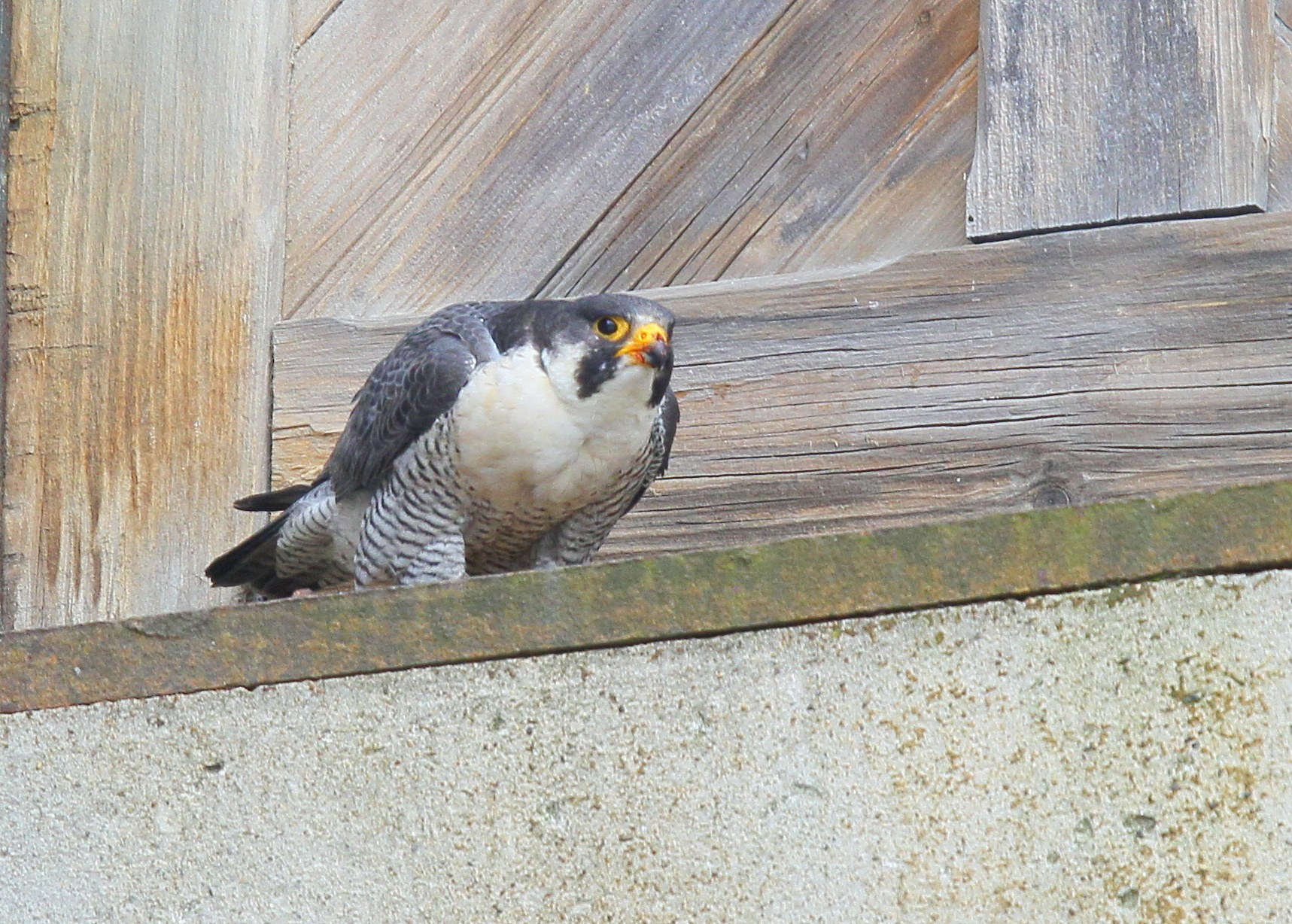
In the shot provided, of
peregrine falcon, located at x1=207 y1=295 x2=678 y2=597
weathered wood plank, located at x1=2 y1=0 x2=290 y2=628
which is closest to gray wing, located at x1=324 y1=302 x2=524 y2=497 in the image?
peregrine falcon, located at x1=207 y1=295 x2=678 y2=597

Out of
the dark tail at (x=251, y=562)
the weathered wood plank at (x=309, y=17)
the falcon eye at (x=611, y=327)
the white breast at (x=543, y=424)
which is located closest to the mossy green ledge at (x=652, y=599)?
the white breast at (x=543, y=424)

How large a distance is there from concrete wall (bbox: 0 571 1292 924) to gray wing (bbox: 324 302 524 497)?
68 cm

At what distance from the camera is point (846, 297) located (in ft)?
10.9

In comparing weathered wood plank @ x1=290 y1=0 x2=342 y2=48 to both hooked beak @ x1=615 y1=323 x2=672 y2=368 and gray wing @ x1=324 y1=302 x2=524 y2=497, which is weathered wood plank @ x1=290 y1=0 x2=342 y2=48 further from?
hooked beak @ x1=615 y1=323 x2=672 y2=368

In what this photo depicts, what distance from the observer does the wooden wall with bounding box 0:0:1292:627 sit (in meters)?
3.18

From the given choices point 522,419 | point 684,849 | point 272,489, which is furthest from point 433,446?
point 684,849

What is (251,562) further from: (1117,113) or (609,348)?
(1117,113)

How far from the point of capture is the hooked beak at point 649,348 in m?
2.86

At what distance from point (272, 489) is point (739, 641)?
1622 millimetres

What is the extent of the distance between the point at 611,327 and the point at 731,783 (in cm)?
93

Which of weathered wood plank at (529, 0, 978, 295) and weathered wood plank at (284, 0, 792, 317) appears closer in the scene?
weathered wood plank at (529, 0, 978, 295)

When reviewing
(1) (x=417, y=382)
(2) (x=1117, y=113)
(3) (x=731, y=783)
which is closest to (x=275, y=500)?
(1) (x=417, y=382)

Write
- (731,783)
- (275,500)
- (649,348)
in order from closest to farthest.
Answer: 1. (731,783)
2. (649,348)
3. (275,500)

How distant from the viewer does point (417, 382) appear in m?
2.95
